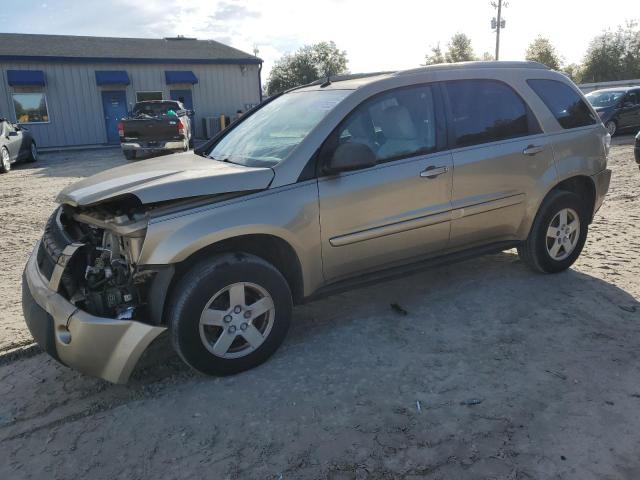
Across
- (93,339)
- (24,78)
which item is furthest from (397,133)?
(24,78)

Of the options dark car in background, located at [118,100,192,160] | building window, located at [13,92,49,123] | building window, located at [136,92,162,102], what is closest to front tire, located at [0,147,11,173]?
dark car in background, located at [118,100,192,160]

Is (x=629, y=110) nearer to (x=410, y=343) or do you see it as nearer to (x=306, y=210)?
(x=410, y=343)

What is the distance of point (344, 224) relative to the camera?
11.9ft

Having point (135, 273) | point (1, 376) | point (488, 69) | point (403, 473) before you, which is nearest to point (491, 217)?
point (488, 69)

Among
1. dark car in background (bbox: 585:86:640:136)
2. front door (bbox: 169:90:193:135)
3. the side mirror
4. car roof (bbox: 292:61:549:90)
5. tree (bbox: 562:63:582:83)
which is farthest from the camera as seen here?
tree (bbox: 562:63:582:83)

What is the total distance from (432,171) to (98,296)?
2.44 metres

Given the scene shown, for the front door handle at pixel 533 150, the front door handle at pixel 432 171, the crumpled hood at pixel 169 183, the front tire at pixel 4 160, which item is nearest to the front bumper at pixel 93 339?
the crumpled hood at pixel 169 183

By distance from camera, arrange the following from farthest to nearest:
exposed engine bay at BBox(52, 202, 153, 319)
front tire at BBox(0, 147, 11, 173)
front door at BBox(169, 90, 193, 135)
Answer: front door at BBox(169, 90, 193, 135) < front tire at BBox(0, 147, 11, 173) < exposed engine bay at BBox(52, 202, 153, 319)

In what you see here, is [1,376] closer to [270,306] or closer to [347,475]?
[270,306]

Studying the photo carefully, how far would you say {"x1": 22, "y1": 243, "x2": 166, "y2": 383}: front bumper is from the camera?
2.95 metres

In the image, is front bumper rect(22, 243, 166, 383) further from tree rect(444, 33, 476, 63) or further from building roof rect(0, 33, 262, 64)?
tree rect(444, 33, 476, 63)

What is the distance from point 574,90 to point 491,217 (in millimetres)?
1584

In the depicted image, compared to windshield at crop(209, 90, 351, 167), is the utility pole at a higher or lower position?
higher

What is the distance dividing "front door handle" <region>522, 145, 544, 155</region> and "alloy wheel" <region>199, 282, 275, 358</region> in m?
2.52
